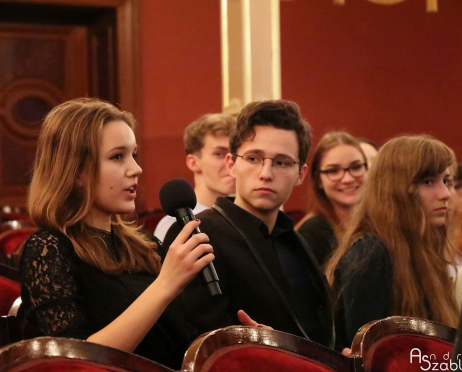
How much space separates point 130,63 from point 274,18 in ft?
5.08

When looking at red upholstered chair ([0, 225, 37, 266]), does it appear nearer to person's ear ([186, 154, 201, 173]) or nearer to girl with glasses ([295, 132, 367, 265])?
person's ear ([186, 154, 201, 173])

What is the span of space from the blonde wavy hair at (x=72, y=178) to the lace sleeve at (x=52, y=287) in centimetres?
5

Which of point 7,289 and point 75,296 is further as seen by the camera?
point 7,289

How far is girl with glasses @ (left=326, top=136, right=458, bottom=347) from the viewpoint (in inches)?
97.9

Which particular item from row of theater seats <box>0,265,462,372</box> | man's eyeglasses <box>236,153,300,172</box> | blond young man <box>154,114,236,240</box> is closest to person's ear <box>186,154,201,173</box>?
blond young man <box>154,114,236,240</box>

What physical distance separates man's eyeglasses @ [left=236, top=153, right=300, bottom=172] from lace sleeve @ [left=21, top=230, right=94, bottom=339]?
74 centimetres

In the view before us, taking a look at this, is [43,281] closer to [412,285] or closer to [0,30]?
[412,285]

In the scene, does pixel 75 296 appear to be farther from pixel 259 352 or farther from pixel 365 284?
pixel 365 284

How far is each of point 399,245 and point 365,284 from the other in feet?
0.61

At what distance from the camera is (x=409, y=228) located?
2592 mm

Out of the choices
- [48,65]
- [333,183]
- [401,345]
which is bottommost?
[401,345]

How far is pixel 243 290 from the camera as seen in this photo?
89.3 inches

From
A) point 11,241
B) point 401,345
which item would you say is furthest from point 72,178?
point 11,241

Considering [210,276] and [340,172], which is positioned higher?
[340,172]
